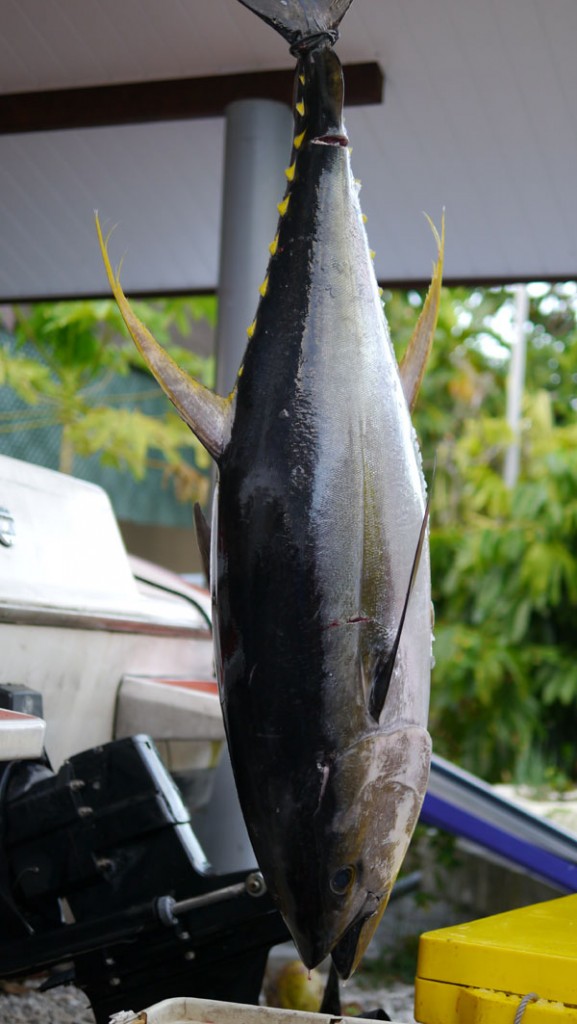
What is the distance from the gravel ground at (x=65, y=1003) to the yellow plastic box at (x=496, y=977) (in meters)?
1.60

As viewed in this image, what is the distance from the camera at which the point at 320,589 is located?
162 centimetres

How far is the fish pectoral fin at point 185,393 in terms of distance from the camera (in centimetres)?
168

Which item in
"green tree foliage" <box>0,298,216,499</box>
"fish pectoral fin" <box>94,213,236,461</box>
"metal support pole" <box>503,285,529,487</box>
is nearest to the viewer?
"fish pectoral fin" <box>94,213,236,461</box>

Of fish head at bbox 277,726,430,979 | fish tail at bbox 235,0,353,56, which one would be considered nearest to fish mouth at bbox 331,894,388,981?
fish head at bbox 277,726,430,979

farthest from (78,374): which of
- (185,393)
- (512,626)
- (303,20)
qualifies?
(185,393)

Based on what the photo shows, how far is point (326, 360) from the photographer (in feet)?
5.72

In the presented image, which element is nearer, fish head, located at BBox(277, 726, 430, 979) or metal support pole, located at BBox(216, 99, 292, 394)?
fish head, located at BBox(277, 726, 430, 979)

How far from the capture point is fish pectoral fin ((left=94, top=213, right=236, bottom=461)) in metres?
1.68

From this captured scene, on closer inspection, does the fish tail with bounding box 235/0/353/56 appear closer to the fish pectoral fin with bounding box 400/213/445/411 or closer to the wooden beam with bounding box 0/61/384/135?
the fish pectoral fin with bounding box 400/213/445/411

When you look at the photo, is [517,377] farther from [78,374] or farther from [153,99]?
[153,99]

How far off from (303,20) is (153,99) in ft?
5.92

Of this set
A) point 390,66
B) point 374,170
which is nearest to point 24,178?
point 374,170

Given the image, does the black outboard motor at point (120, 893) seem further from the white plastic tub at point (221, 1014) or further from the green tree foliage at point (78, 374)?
the green tree foliage at point (78, 374)

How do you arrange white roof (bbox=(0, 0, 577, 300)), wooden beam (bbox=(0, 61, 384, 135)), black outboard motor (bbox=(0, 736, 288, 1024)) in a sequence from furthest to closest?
wooden beam (bbox=(0, 61, 384, 135)), white roof (bbox=(0, 0, 577, 300)), black outboard motor (bbox=(0, 736, 288, 1024))
